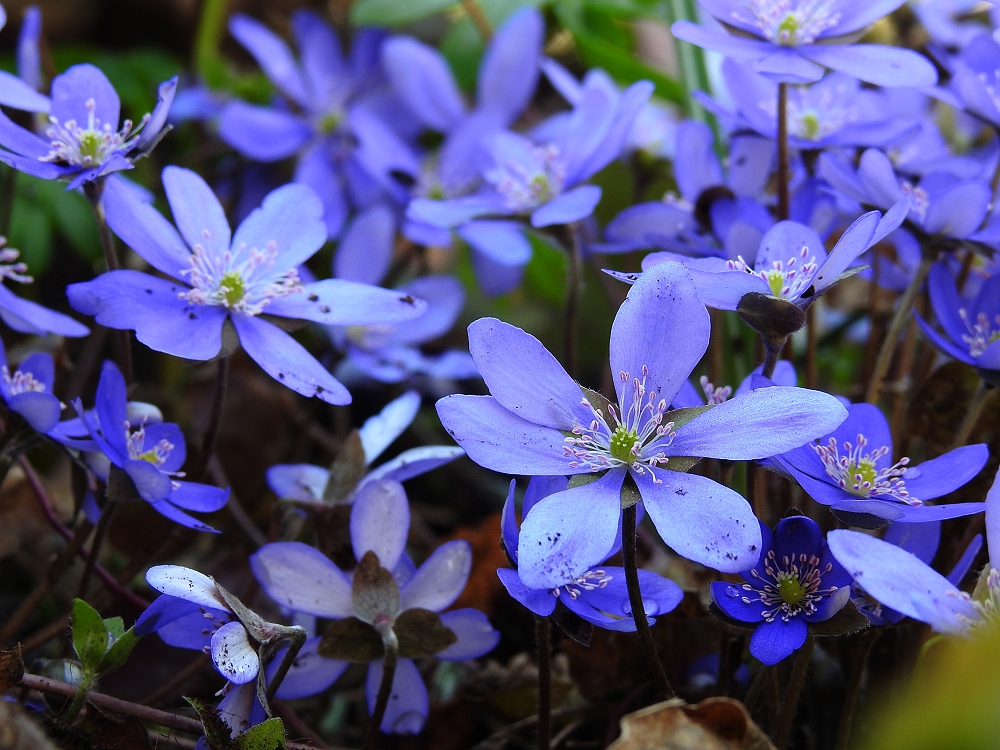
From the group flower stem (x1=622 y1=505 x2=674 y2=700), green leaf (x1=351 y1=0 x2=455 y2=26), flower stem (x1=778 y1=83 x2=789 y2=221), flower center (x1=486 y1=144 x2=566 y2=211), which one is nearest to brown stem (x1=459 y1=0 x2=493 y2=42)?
green leaf (x1=351 y1=0 x2=455 y2=26)

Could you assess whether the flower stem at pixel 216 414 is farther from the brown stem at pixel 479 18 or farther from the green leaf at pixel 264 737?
the brown stem at pixel 479 18

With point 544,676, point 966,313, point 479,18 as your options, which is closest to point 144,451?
point 544,676

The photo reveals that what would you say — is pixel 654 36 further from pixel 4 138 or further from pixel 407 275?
pixel 4 138

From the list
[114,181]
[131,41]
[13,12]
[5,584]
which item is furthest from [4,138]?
[131,41]

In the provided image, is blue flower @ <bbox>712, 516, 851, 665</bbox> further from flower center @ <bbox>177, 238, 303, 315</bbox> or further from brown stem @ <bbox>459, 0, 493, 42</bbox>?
brown stem @ <bbox>459, 0, 493, 42</bbox>

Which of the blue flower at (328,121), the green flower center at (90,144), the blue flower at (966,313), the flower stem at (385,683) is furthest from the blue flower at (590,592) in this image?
the blue flower at (328,121)

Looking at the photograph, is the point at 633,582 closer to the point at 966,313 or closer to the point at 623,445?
the point at 623,445
